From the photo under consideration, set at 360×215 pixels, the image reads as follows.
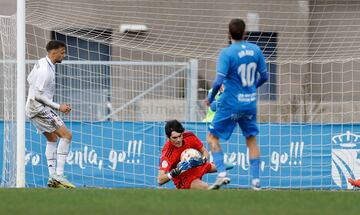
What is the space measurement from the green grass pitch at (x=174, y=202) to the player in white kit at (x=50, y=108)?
282 cm

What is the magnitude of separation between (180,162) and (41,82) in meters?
2.11

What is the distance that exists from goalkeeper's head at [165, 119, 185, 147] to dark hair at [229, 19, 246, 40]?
1883 mm

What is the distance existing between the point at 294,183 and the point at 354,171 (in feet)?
3.09

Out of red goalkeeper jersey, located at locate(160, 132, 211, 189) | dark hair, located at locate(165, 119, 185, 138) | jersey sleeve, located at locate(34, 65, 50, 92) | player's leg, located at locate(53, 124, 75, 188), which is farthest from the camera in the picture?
player's leg, located at locate(53, 124, 75, 188)

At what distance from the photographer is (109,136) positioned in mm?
16906

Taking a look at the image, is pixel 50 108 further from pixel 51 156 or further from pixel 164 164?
pixel 164 164

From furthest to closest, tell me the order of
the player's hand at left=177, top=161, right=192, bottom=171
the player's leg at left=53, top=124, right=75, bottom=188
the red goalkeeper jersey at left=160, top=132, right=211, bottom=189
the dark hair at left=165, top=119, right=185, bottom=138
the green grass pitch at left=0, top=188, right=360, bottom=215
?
the player's leg at left=53, top=124, right=75, bottom=188 → the red goalkeeper jersey at left=160, top=132, right=211, bottom=189 → the dark hair at left=165, top=119, right=185, bottom=138 → the player's hand at left=177, top=161, right=192, bottom=171 → the green grass pitch at left=0, top=188, right=360, bottom=215

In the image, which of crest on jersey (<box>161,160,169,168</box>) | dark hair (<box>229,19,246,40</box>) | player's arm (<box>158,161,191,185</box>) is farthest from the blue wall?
dark hair (<box>229,19,246,40</box>)

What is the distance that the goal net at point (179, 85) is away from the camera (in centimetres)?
1678

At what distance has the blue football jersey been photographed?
11.2 m

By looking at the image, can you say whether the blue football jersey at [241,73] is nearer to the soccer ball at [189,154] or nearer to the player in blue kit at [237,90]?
the player in blue kit at [237,90]

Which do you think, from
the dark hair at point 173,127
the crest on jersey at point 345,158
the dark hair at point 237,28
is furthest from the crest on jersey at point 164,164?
the crest on jersey at point 345,158

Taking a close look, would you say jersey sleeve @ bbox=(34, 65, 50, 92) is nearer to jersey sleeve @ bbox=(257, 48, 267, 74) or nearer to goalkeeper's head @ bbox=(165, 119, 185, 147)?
goalkeeper's head @ bbox=(165, 119, 185, 147)

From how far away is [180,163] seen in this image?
41.8 ft
